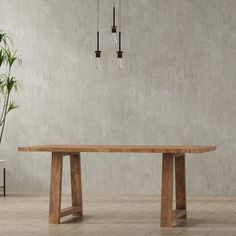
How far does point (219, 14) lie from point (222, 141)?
4.89 ft

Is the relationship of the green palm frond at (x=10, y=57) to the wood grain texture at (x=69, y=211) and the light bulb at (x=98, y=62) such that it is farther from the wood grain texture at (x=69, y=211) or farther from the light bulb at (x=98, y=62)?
the wood grain texture at (x=69, y=211)

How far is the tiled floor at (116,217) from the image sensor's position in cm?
607

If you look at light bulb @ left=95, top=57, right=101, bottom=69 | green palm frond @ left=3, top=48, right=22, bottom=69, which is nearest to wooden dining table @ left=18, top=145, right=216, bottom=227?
light bulb @ left=95, top=57, right=101, bottom=69

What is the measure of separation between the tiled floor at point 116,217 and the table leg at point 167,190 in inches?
4.2

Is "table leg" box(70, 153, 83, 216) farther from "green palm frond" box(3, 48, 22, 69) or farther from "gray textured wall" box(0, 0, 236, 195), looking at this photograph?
"green palm frond" box(3, 48, 22, 69)

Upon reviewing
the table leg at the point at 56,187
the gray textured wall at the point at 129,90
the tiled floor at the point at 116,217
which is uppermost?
the gray textured wall at the point at 129,90

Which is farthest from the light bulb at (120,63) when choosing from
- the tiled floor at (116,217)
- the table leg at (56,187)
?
the table leg at (56,187)

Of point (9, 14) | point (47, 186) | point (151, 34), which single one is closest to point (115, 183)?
point (47, 186)

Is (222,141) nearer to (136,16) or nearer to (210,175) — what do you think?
(210,175)

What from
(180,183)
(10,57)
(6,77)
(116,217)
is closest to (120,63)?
(10,57)

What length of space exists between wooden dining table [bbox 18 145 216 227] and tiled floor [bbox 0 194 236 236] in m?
0.11

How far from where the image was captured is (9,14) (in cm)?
953

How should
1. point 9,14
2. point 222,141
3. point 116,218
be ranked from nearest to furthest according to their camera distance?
point 116,218, point 222,141, point 9,14

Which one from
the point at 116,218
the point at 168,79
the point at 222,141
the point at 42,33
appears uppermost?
the point at 42,33
